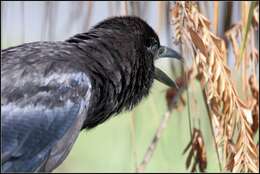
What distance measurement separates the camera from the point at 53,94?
549cm

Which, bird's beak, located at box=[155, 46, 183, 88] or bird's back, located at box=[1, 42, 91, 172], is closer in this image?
bird's back, located at box=[1, 42, 91, 172]

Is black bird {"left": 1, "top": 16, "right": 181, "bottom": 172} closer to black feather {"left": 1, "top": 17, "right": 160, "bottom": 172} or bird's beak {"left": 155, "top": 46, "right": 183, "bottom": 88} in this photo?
black feather {"left": 1, "top": 17, "right": 160, "bottom": 172}

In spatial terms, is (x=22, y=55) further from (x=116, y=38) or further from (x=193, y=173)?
(x=193, y=173)

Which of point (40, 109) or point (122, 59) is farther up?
point (122, 59)

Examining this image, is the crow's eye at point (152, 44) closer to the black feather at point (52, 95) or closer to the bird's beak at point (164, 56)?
the bird's beak at point (164, 56)

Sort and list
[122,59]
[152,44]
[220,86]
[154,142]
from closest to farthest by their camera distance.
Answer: [220,86], [122,59], [152,44], [154,142]

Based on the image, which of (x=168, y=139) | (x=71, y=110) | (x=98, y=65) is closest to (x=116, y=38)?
(x=98, y=65)

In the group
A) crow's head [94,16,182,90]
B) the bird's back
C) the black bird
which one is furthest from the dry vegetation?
the bird's back

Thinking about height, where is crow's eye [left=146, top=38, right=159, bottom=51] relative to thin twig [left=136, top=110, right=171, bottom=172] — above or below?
above

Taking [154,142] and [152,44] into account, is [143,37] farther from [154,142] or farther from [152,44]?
[154,142]

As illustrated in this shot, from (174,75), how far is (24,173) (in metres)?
1.57

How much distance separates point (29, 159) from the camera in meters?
5.43

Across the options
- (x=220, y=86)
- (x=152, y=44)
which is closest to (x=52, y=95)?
(x=220, y=86)

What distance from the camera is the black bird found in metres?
5.39
